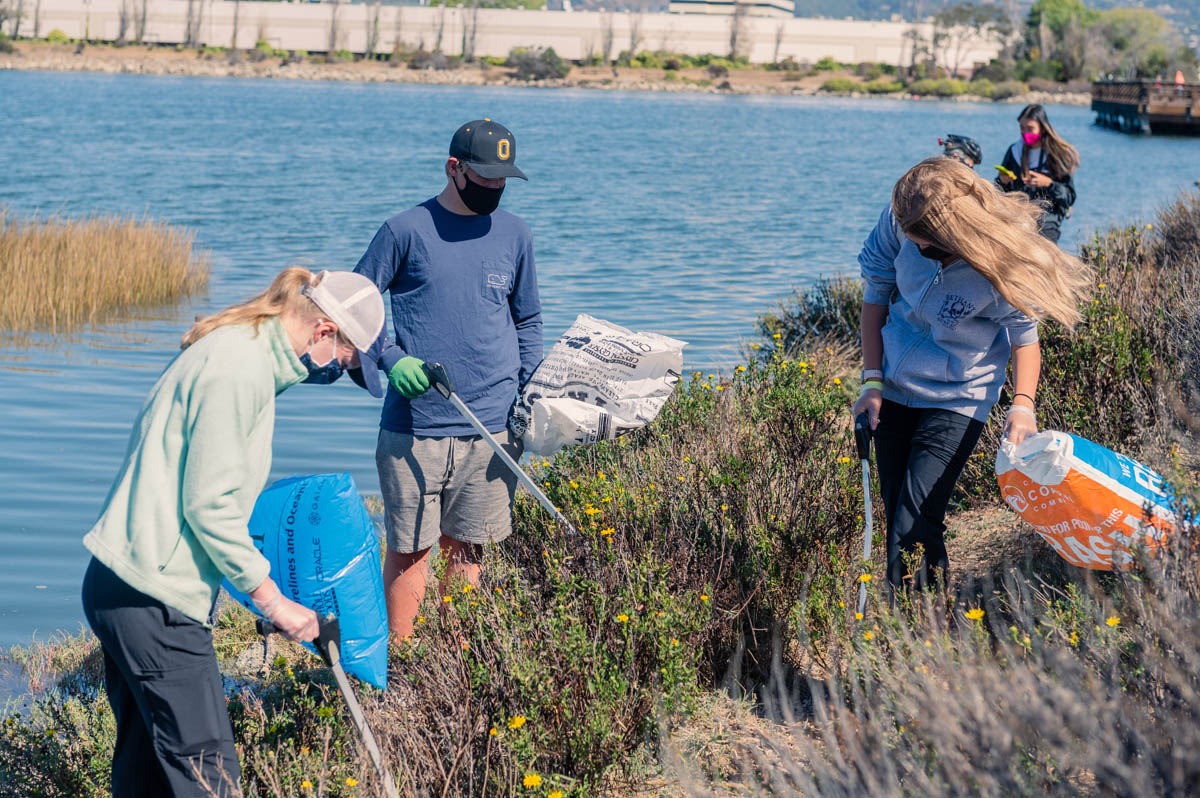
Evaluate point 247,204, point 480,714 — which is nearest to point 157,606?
point 480,714

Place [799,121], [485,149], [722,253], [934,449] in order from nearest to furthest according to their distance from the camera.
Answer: [934,449], [485,149], [722,253], [799,121]

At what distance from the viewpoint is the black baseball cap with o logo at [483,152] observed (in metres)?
4.04

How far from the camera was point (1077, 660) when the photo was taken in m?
2.62

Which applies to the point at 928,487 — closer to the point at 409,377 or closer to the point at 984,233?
the point at 984,233

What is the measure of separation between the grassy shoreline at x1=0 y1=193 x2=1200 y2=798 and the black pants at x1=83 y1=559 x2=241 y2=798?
260 mm

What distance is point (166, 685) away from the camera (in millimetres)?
2707

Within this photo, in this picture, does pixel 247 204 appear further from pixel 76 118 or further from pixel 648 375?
pixel 76 118

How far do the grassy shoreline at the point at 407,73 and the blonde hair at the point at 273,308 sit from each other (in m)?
89.8

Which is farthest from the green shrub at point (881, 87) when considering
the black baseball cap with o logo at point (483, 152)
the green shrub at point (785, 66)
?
the black baseball cap with o logo at point (483, 152)

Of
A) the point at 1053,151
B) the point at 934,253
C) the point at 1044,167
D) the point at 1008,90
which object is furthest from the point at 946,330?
the point at 1008,90

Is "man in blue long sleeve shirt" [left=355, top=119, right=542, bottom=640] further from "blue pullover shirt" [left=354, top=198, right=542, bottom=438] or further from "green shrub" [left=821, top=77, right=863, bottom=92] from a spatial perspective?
"green shrub" [left=821, top=77, right=863, bottom=92]

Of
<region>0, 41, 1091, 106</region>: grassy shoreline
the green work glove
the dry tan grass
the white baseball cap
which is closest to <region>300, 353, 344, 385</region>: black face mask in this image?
the white baseball cap

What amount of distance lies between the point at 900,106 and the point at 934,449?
80.1 metres

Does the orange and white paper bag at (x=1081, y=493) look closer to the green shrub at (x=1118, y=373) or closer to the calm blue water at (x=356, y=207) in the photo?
the green shrub at (x=1118, y=373)
